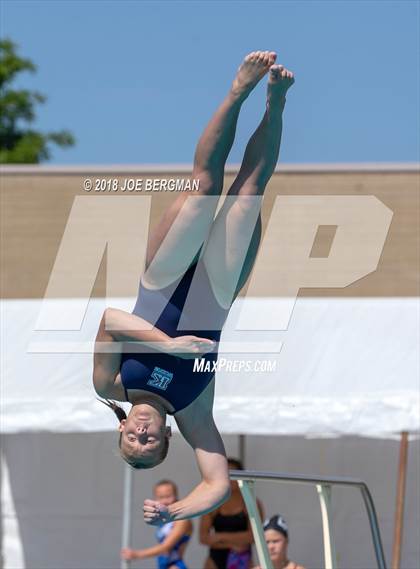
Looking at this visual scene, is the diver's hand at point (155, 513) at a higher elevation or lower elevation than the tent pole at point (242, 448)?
lower

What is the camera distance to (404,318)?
28.2 ft

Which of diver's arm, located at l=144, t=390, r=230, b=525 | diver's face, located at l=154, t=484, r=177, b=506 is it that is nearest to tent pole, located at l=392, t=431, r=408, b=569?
diver's face, located at l=154, t=484, r=177, b=506

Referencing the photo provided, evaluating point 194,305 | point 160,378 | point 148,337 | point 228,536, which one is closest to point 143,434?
point 160,378

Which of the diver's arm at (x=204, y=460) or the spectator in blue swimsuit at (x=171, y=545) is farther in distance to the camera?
the spectator in blue swimsuit at (x=171, y=545)

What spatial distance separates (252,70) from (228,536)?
419cm

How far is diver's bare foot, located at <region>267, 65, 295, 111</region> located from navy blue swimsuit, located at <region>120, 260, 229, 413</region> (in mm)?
770

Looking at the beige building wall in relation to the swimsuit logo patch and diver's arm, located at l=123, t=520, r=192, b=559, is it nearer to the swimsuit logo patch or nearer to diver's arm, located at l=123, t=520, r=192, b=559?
diver's arm, located at l=123, t=520, r=192, b=559

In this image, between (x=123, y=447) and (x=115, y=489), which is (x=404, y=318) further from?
(x=123, y=447)

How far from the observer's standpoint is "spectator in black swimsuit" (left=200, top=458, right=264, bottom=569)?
323 inches

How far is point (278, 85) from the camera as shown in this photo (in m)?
5.13

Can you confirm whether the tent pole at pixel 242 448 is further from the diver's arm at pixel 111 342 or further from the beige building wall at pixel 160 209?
the diver's arm at pixel 111 342

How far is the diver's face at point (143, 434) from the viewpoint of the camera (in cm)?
492

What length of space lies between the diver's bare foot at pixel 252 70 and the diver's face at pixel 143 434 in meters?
1.40

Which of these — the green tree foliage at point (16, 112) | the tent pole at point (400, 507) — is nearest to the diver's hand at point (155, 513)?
the tent pole at point (400, 507)
